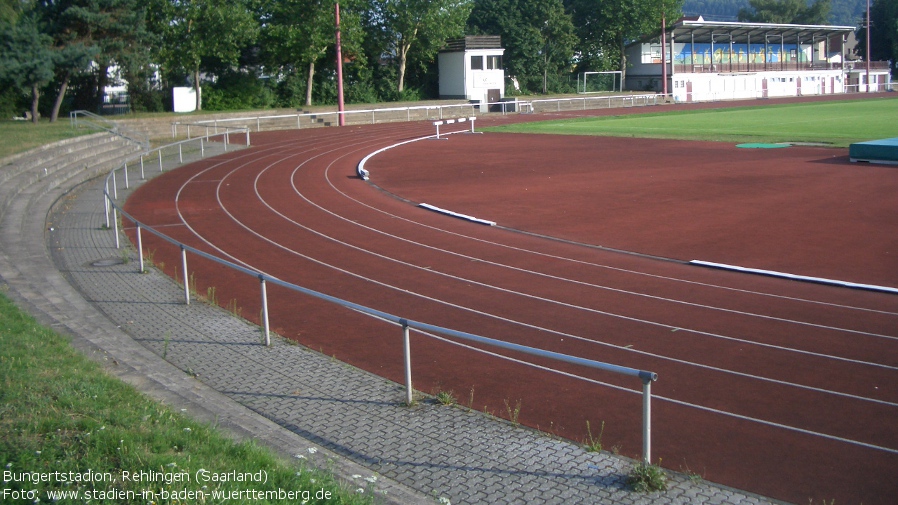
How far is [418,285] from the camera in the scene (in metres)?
13.0

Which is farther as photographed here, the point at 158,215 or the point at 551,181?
the point at 551,181

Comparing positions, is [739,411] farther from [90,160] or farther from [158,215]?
[90,160]

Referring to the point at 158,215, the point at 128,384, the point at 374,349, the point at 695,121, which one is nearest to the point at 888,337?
the point at 374,349

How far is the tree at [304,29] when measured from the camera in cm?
5356

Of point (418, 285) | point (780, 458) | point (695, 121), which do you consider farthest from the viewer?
point (695, 121)

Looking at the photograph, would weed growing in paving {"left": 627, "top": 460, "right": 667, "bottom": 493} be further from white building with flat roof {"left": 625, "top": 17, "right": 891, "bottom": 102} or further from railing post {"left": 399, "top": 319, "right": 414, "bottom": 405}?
white building with flat roof {"left": 625, "top": 17, "right": 891, "bottom": 102}

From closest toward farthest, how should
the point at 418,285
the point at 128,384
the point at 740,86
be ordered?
the point at 128,384 < the point at 418,285 < the point at 740,86

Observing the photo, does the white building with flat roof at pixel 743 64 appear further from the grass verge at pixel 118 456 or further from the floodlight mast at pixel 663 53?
the grass verge at pixel 118 456

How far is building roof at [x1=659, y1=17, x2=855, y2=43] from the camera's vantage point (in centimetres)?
8088

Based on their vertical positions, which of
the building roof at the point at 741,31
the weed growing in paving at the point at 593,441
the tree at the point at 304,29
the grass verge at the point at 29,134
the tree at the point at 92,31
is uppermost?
the building roof at the point at 741,31

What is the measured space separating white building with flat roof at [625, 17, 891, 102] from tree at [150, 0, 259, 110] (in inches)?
1624

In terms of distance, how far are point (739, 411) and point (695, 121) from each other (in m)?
43.5

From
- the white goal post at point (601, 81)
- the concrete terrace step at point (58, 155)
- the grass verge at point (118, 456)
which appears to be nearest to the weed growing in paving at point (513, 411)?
the grass verge at point (118, 456)

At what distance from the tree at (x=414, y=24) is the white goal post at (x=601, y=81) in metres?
20.7
